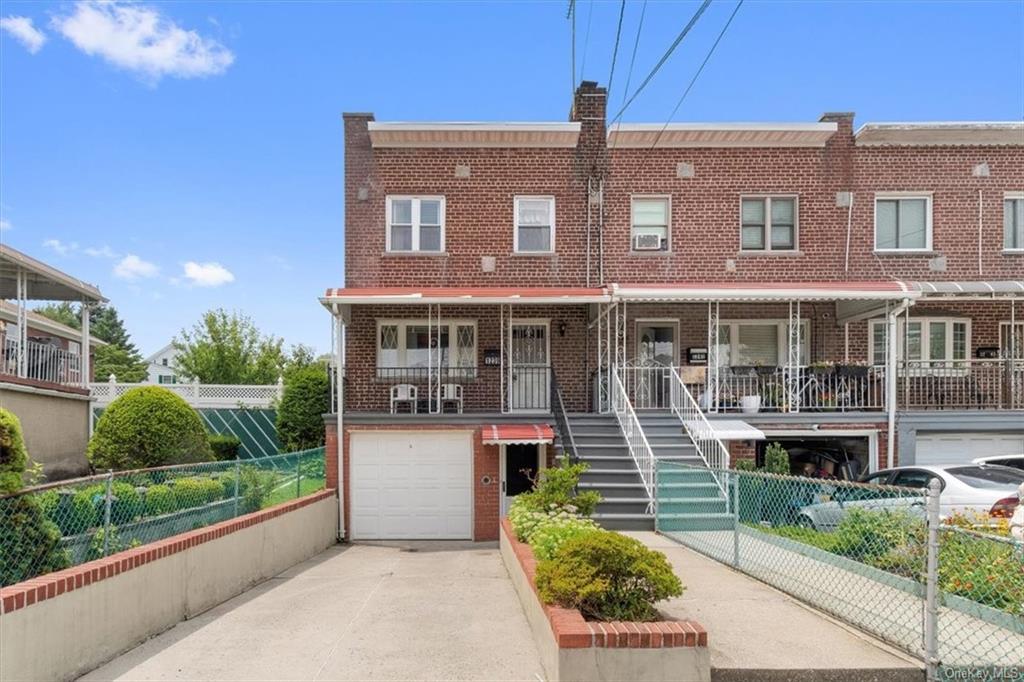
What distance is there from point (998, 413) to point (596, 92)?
1125cm

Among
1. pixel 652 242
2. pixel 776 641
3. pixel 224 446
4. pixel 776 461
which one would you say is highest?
pixel 652 242

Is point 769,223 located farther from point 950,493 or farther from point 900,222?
point 950,493

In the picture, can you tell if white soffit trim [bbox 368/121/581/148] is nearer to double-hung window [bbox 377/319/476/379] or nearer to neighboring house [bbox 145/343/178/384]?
double-hung window [bbox 377/319/476/379]

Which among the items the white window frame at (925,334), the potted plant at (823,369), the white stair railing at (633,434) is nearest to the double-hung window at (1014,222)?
the white window frame at (925,334)

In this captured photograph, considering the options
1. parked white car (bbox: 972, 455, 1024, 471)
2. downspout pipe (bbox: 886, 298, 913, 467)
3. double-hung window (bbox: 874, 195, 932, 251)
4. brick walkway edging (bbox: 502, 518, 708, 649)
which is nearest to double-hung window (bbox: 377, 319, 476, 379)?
downspout pipe (bbox: 886, 298, 913, 467)

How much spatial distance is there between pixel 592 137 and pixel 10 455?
45.5 ft

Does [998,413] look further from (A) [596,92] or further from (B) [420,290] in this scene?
(B) [420,290]

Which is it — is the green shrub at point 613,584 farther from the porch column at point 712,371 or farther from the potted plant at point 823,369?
the potted plant at point 823,369

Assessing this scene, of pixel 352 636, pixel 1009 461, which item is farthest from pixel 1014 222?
pixel 352 636

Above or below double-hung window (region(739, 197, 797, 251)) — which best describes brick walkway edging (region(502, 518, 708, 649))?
below

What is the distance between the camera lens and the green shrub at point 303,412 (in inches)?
797

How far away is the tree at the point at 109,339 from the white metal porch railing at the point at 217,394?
38239mm

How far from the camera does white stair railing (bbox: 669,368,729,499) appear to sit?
42.9 feet

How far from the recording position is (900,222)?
57.4ft
